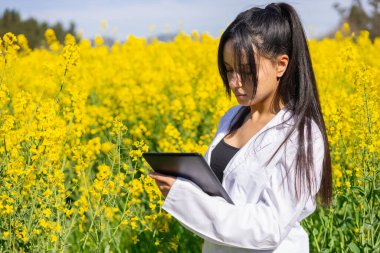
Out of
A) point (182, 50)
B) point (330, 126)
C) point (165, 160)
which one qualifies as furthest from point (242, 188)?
point (182, 50)

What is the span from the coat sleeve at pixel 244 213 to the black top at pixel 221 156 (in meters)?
0.23

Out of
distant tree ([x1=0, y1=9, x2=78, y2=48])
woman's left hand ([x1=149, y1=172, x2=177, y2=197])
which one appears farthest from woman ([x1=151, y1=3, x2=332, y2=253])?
distant tree ([x1=0, y1=9, x2=78, y2=48])

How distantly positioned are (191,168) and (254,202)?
191 millimetres

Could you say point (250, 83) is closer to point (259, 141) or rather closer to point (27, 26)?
point (259, 141)

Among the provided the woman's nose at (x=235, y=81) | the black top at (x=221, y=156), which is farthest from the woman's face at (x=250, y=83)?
the black top at (x=221, y=156)

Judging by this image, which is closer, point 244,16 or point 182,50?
point 244,16

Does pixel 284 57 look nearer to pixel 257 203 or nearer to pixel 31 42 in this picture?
pixel 257 203

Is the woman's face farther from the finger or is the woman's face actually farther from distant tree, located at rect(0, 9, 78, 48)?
distant tree, located at rect(0, 9, 78, 48)

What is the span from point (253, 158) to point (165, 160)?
24cm

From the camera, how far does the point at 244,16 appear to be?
Answer: 79.8 inches

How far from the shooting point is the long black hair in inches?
76.0

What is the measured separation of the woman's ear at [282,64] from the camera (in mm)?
1992

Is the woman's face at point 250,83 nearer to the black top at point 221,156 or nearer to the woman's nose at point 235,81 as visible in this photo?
the woman's nose at point 235,81

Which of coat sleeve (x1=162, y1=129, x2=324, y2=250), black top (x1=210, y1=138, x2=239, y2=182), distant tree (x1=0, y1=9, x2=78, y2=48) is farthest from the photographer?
distant tree (x1=0, y1=9, x2=78, y2=48)
